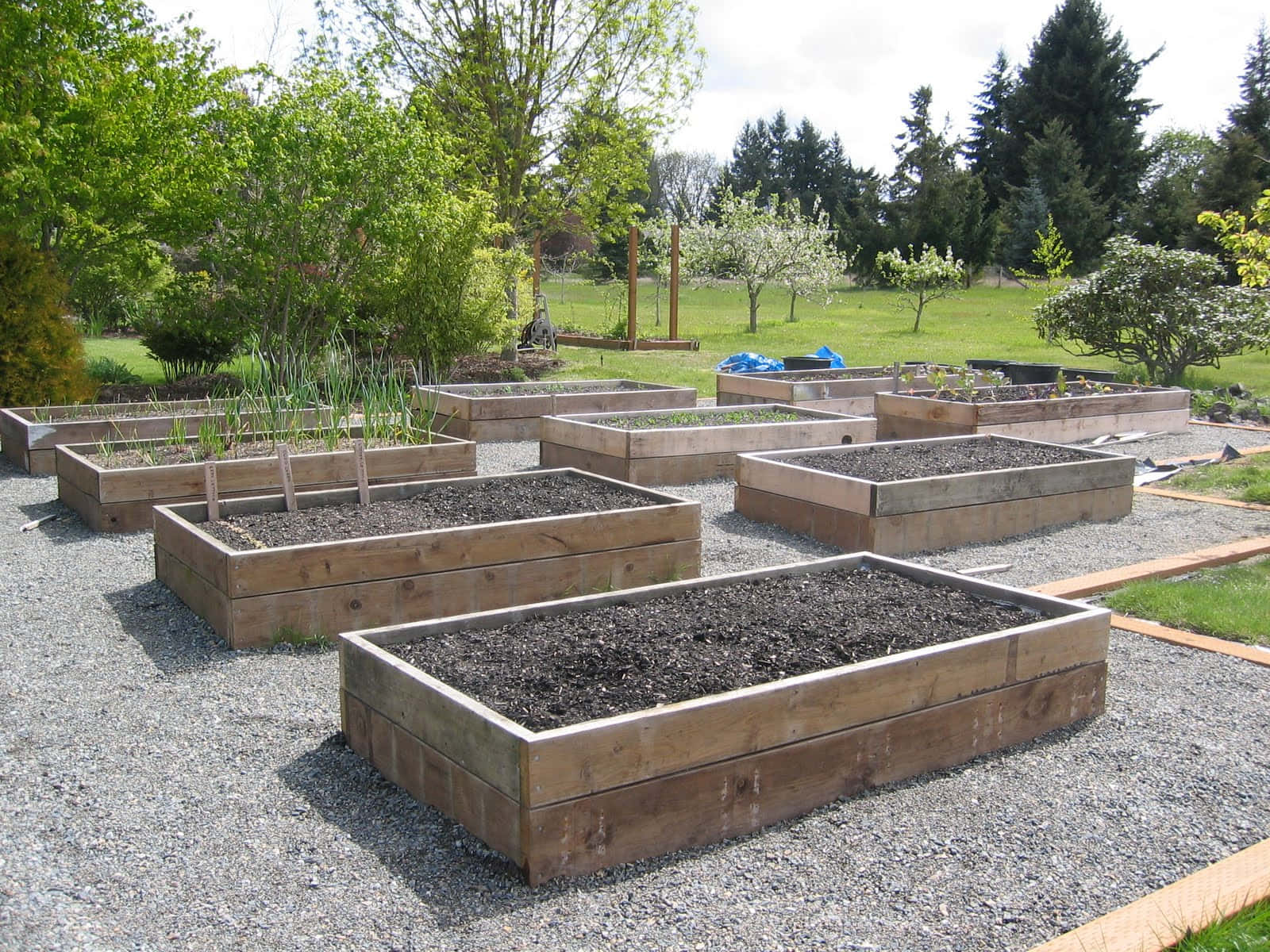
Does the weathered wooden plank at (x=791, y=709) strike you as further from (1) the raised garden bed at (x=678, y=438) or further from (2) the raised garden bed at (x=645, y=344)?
(2) the raised garden bed at (x=645, y=344)

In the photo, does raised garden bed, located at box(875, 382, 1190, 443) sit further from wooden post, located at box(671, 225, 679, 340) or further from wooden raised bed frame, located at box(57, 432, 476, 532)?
wooden post, located at box(671, 225, 679, 340)

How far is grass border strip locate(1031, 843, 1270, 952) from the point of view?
8.04ft

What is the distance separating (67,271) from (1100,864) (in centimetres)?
1156

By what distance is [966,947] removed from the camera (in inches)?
99.6

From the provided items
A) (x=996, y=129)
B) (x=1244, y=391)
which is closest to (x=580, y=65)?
(x=1244, y=391)

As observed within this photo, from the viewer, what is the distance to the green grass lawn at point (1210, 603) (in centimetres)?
486

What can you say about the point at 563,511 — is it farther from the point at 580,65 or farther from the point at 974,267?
the point at 974,267

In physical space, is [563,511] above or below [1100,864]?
above

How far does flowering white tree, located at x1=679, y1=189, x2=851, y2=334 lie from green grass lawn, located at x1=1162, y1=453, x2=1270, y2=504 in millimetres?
15331

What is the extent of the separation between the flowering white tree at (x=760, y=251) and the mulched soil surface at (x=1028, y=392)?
1241cm

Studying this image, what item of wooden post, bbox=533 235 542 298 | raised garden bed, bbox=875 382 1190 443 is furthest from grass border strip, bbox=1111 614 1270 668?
wooden post, bbox=533 235 542 298

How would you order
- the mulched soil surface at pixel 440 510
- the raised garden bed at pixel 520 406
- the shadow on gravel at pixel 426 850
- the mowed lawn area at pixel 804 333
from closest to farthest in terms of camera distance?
1. the shadow on gravel at pixel 426 850
2. the mulched soil surface at pixel 440 510
3. the raised garden bed at pixel 520 406
4. the mowed lawn area at pixel 804 333

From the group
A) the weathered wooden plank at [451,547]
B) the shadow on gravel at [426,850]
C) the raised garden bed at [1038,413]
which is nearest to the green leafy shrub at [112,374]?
the raised garden bed at [1038,413]

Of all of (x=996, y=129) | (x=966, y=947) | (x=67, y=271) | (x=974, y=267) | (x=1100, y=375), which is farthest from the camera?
(x=996, y=129)
